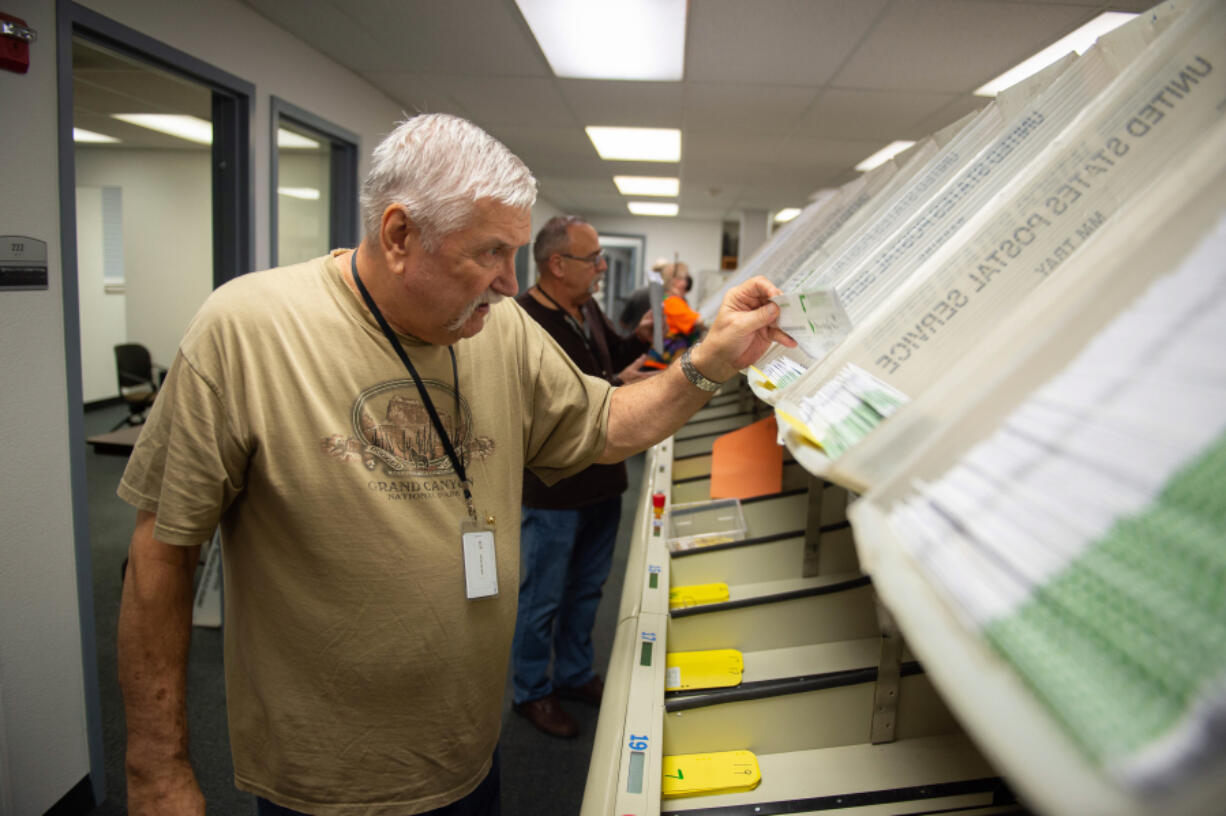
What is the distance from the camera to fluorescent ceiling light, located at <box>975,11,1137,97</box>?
8.90ft

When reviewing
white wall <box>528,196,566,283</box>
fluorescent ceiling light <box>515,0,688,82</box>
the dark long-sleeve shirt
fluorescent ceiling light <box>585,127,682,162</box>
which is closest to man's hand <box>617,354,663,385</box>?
the dark long-sleeve shirt

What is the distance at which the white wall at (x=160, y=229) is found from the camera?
7047 millimetres

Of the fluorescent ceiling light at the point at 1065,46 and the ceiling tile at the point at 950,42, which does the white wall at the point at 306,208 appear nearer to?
the ceiling tile at the point at 950,42

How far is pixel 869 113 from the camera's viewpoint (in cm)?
430

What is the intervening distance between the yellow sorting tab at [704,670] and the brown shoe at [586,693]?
126cm

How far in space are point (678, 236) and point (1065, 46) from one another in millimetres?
9268

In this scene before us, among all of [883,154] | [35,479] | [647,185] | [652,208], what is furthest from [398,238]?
[652,208]

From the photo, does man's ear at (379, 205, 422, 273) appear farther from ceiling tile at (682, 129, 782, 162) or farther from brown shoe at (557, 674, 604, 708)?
ceiling tile at (682, 129, 782, 162)

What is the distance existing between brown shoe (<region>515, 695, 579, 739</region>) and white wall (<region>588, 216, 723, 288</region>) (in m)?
10.3

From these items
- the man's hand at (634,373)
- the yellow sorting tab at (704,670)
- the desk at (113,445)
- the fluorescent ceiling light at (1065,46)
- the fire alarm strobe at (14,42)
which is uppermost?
the fluorescent ceiling light at (1065,46)

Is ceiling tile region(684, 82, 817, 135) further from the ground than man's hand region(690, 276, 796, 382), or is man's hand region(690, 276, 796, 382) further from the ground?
ceiling tile region(684, 82, 817, 135)

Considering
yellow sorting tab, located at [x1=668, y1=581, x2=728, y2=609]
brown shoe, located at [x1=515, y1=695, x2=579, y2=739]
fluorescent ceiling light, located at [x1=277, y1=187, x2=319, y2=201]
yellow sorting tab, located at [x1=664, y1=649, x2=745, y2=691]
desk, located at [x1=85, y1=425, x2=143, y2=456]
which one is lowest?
brown shoe, located at [x1=515, y1=695, x2=579, y2=739]

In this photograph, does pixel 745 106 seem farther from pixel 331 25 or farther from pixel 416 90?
pixel 331 25

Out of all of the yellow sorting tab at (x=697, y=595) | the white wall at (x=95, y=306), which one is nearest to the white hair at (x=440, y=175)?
the yellow sorting tab at (x=697, y=595)
